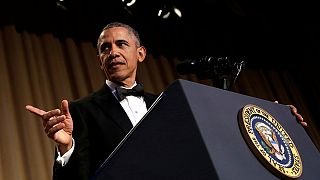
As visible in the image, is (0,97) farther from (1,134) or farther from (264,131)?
(264,131)

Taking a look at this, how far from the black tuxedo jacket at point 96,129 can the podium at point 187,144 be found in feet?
1.25

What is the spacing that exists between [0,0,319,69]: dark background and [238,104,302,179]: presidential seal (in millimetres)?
2033

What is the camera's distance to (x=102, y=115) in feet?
4.18

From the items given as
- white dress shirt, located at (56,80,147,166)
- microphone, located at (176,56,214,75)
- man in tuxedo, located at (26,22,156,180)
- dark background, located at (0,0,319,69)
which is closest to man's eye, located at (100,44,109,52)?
man in tuxedo, located at (26,22,156,180)

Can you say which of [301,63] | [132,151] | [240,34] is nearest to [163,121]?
[132,151]

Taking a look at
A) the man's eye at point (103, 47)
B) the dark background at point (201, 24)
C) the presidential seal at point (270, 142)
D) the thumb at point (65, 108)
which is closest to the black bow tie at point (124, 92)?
the man's eye at point (103, 47)

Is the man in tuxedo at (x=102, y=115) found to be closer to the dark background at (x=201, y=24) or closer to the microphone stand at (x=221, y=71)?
the microphone stand at (x=221, y=71)

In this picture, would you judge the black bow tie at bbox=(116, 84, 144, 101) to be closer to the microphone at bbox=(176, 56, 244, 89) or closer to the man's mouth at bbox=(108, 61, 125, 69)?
the man's mouth at bbox=(108, 61, 125, 69)

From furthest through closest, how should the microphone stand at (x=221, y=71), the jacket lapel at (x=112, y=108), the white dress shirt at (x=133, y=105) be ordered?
the white dress shirt at (x=133, y=105) < the jacket lapel at (x=112, y=108) < the microphone stand at (x=221, y=71)

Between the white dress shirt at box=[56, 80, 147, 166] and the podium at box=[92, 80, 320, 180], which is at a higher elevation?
the white dress shirt at box=[56, 80, 147, 166]

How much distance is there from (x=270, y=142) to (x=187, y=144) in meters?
0.18

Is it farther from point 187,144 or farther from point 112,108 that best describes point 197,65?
point 187,144

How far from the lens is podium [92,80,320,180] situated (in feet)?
2.10

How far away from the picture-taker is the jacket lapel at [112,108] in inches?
48.3
